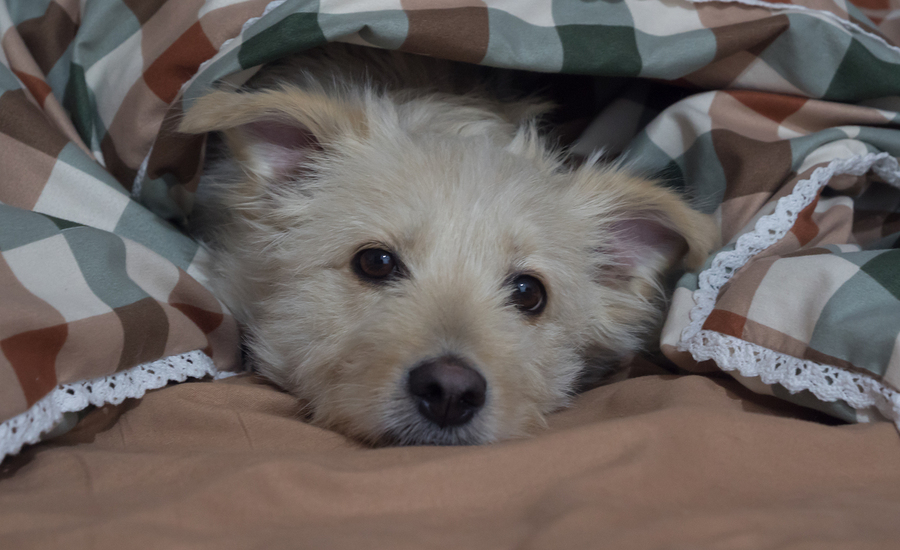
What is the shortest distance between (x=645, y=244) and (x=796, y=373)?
86 cm

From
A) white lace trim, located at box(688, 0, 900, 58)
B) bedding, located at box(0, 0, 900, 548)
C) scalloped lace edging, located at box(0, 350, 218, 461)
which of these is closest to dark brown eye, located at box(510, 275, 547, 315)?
bedding, located at box(0, 0, 900, 548)

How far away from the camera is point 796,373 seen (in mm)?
1584

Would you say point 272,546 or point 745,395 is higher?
point 272,546

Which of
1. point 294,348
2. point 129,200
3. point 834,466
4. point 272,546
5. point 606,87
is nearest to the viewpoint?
point 272,546

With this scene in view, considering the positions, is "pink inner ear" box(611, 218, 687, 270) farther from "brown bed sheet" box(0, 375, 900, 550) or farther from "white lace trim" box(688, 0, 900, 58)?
"brown bed sheet" box(0, 375, 900, 550)

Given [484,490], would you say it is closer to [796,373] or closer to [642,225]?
[796,373]

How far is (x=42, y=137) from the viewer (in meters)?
1.99

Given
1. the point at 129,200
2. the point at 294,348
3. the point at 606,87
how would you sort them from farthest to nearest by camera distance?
the point at 606,87, the point at 129,200, the point at 294,348

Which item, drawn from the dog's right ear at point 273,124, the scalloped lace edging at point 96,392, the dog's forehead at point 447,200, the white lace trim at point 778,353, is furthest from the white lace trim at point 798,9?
the scalloped lace edging at point 96,392

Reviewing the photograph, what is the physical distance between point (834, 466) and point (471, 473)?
755 mm

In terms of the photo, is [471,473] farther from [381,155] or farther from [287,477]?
[381,155]

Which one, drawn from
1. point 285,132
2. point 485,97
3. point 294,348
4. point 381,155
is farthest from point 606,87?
point 294,348

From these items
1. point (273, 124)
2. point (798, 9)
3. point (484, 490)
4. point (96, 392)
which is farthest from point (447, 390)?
point (798, 9)

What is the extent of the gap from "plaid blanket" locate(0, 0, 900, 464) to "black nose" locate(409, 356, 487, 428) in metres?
0.61
